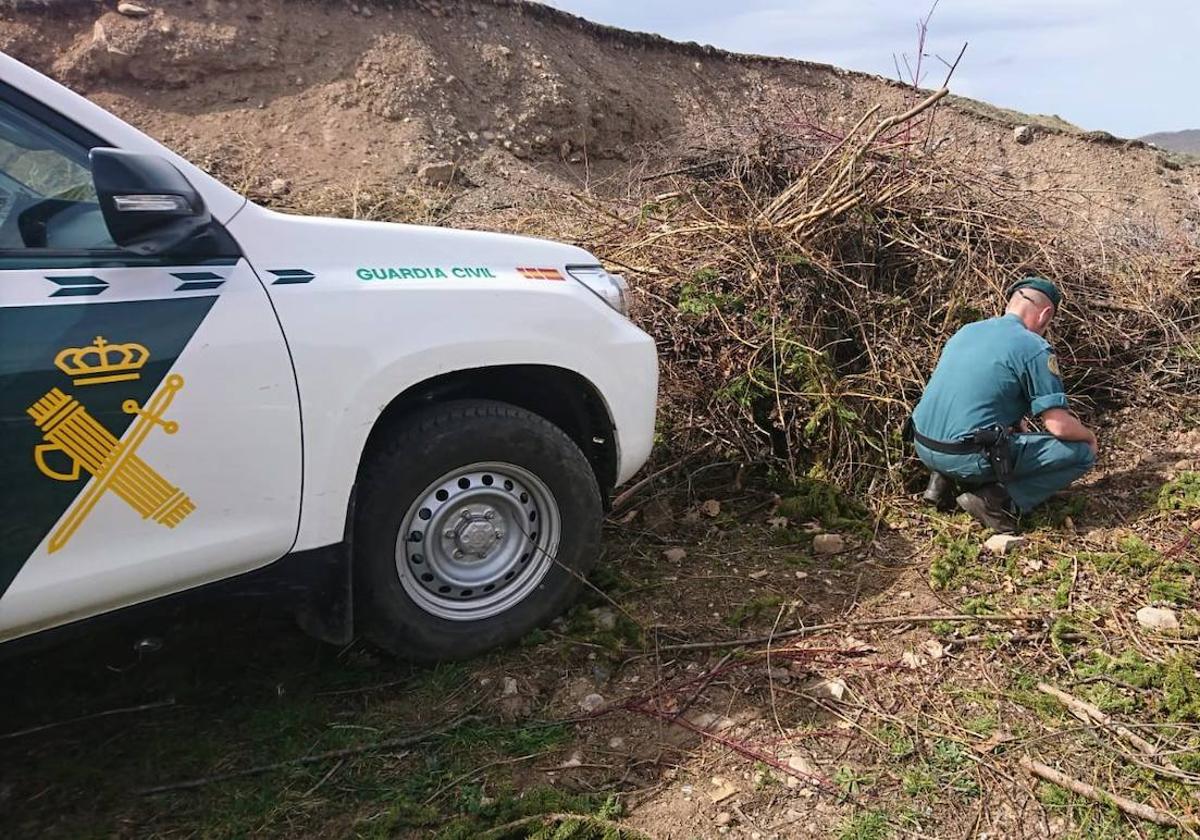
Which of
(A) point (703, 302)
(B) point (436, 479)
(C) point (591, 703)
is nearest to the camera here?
(B) point (436, 479)

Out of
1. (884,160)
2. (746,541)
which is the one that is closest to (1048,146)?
(884,160)

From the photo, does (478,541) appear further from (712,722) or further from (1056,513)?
(1056,513)

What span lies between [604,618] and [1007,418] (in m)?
2.18

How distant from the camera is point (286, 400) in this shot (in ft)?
7.58

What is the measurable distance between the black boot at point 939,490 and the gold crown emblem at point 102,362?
11.8 ft

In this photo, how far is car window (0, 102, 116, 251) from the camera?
2.04 meters

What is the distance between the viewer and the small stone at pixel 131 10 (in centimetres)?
1270

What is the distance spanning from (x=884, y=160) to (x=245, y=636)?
487 cm

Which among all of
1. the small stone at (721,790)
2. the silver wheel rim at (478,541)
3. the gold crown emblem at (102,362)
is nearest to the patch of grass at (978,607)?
the small stone at (721,790)

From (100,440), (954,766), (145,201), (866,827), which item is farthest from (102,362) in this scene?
(954,766)

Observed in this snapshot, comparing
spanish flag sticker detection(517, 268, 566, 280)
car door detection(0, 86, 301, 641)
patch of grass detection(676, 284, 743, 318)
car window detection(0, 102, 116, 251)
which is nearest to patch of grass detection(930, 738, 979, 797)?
spanish flag sticker detection(517, 268, 566, 280)

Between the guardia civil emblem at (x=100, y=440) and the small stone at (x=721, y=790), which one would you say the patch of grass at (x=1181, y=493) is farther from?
the guardia civil emblem at (x=100, y=440)

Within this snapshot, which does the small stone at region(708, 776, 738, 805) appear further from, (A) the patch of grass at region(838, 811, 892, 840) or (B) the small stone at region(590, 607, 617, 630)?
(B) the small stone at region(590, 607, 617, 630)

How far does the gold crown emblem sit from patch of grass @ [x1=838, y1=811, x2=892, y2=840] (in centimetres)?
220
